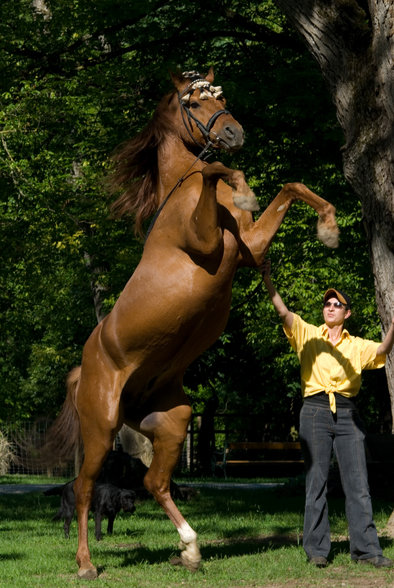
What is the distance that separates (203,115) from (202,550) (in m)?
4.20

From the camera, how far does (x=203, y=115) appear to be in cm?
665

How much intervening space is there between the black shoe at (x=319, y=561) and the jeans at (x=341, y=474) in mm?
47

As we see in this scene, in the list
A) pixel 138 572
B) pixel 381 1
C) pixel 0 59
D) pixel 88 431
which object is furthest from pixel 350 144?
pixel 0 59

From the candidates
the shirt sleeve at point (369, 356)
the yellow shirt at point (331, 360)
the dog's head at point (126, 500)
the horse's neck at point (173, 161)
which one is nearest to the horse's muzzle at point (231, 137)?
the horse's neck at point (173, 161)

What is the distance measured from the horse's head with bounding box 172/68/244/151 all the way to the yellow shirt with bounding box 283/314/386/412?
1.82 metres

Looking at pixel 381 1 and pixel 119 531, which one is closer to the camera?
pixel 381 1

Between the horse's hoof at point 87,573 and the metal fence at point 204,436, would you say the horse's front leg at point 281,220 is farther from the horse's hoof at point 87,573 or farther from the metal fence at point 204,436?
the metal fence at point 204,436

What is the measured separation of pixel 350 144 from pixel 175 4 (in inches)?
235

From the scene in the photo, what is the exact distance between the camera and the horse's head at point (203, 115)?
6392mm

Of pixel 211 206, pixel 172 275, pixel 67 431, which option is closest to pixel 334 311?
pixel 172 275

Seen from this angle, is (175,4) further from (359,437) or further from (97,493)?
(359,437)

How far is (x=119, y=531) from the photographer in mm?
10867

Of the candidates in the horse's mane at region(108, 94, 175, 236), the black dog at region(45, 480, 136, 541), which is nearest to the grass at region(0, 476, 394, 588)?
the black dog at region(45, 480, 136, 541)

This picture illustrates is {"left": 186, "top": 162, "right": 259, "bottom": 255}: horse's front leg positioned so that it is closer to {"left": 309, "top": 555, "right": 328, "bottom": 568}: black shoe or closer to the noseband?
the noseband
